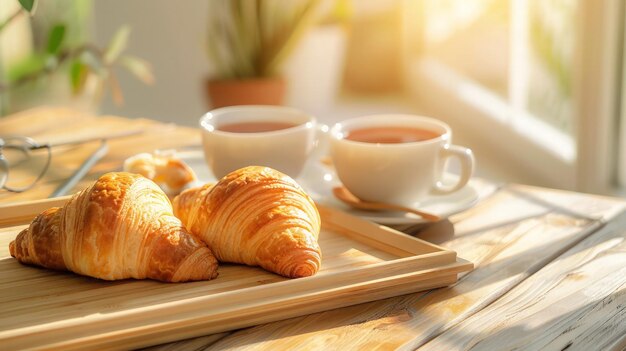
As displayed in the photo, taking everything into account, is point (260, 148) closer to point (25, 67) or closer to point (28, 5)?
point (28, 5)

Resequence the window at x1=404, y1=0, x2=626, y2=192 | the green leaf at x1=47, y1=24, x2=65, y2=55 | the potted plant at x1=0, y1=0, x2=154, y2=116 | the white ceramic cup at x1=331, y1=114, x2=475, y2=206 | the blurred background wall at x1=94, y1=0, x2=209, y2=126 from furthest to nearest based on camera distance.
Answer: the blurred background wall at x1=94, y1=0, x2=209, y2=126
the potted plant at x1=0, y1=0, x2=154, y2=116
the window at x1=404, y1=0, x2=626, y2=192
the green leaf at x1=47, y1=24, x2=65, y2=55
the white ceramic cup at x1=331, y1=114, x2=475, y2=206

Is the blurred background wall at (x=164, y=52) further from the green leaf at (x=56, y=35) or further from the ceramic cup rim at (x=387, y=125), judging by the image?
the ceramic cup rim at (x=387, y=125)

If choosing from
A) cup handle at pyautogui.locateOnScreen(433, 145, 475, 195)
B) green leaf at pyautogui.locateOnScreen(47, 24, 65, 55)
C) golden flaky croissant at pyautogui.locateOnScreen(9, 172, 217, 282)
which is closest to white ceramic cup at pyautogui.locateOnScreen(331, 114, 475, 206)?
cup handle at pyautogui.locateOnScreen(433, 145, 475, 195)

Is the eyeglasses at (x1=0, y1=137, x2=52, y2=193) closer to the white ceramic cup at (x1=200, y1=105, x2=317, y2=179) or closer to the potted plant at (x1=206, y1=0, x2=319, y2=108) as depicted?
the white ceramic cup at (x1=200, y1=105, x2=317, y2=179)

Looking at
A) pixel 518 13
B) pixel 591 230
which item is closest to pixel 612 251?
pixel 591 230

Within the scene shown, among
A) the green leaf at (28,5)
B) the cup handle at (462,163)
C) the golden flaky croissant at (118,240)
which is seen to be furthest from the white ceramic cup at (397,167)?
the green leaf at (28,5)

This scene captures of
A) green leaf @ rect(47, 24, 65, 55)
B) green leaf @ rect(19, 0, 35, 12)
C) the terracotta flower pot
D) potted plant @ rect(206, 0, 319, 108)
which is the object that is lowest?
the terracotta flower pot
